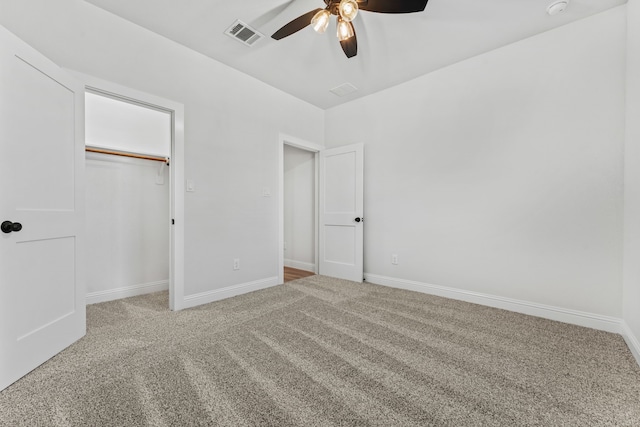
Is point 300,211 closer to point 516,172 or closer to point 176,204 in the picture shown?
point 176,204

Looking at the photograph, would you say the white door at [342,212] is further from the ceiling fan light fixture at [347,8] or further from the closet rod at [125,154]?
the closet rod at [125,154]

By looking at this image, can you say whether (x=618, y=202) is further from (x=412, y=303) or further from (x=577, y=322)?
(x=412, y=303)

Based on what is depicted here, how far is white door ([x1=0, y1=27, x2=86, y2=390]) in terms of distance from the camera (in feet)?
4.72

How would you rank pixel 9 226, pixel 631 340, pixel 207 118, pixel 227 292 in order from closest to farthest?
pixel 9 226 → pixel 631 340 → pixel 207 118 → pixel 227 292

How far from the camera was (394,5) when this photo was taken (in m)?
1.66

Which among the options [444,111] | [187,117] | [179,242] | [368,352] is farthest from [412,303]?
[187,117]

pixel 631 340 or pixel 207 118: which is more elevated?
pixel 207 118

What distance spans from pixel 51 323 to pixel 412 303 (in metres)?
2.94

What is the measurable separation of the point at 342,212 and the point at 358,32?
2.18 metres

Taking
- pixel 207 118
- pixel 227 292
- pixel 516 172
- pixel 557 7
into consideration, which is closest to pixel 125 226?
pixel 227 292

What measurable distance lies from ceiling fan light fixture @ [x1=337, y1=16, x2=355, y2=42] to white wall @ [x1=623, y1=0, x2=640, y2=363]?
2.02m

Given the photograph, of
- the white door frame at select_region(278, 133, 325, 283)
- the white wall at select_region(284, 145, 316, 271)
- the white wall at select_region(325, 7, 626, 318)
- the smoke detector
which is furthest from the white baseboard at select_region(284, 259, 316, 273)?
the smoke detector

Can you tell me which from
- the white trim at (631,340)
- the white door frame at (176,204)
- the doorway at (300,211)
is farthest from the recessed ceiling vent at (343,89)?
the white trim at (631,340)

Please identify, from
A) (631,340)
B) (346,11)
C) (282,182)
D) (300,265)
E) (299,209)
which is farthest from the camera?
(299,209)
